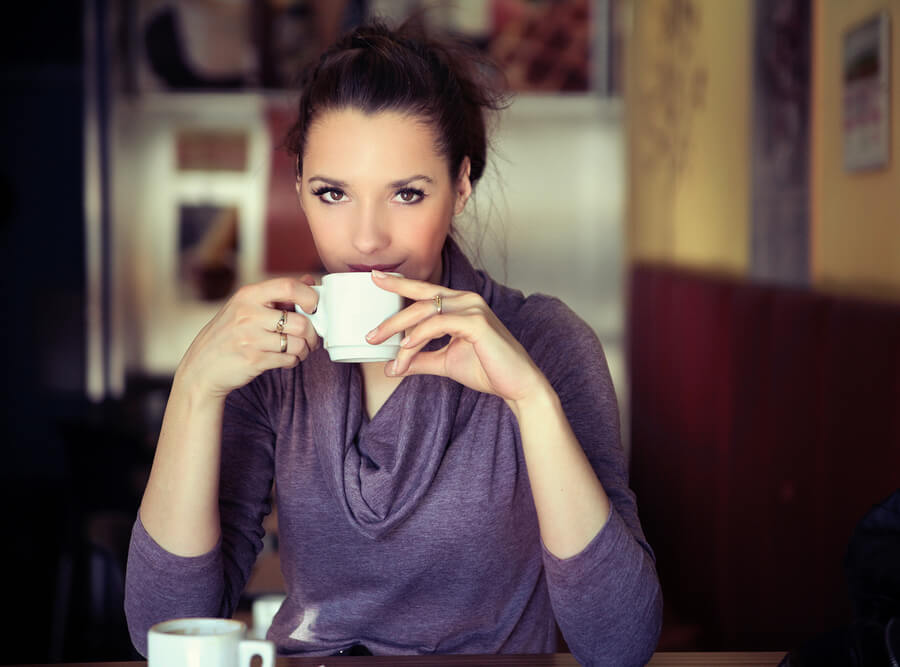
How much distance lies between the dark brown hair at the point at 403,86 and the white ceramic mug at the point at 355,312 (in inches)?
14.1

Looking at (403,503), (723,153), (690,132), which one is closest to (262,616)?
(403,503)

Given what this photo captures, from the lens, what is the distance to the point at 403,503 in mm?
1244

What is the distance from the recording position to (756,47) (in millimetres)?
2604

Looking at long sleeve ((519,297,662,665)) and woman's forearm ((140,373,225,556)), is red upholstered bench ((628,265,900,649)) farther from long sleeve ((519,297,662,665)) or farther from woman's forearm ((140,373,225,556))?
woman's forearm ((140,373,225,556))

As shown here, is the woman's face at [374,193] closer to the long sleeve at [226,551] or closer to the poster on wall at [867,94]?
the long sleeve at [226,551]

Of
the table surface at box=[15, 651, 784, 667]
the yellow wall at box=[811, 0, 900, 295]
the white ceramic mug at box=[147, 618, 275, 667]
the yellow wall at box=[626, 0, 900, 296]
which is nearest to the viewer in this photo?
the white ceramic mug at box=[147, 618, 275, 667]

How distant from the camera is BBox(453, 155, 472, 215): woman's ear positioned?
4.51 ft

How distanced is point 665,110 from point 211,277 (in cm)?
198

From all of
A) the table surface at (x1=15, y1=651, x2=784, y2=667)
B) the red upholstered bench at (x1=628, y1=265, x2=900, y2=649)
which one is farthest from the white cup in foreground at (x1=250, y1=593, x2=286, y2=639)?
the red upholstered bench at (x1=628, y1=265, x2=900, y2=649)

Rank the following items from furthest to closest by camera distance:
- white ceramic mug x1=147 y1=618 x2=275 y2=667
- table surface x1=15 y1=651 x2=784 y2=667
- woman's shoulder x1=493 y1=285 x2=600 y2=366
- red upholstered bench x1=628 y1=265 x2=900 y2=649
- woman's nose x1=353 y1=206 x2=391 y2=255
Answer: red upholstered bench x1=628 y1=265 x2=900 y2=649, woman's shoulder x1=493 y1=285 x2=600 y2=366, woman's nose x1=353 y1=206 x2=391 y2=255, table surface x1=15 y1=651 x2=784 y2=667, white ceramic mug x1=147 y1=618 x2=275 y2=667

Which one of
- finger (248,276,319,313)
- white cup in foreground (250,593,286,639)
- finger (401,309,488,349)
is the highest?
finger (248,276,319,313)

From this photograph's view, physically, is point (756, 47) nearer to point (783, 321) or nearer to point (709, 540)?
point (783, 321)

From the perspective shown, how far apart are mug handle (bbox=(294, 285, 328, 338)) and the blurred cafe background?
0.59 metres

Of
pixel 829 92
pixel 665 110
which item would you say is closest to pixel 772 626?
pixel 829 92
